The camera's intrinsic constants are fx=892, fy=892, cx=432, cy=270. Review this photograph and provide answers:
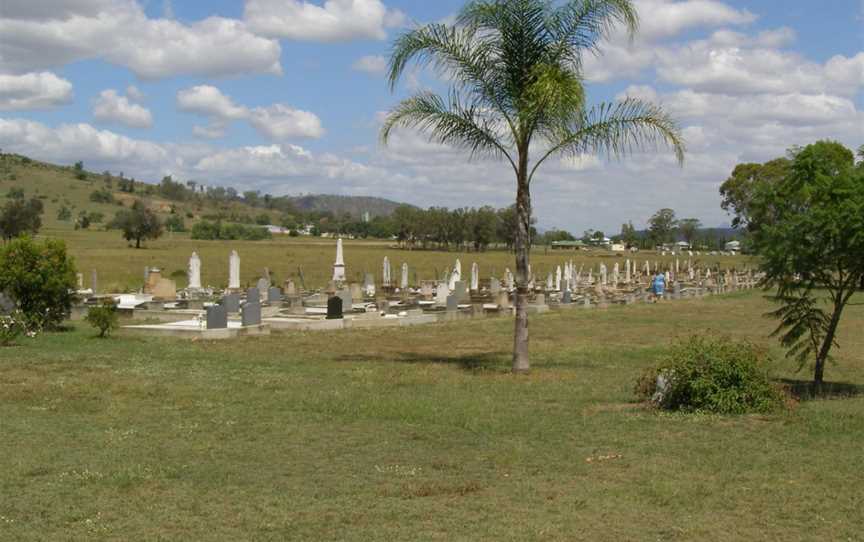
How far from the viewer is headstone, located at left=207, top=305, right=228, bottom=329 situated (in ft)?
63.7

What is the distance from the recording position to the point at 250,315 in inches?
807

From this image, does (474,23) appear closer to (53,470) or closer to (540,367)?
(540,367)

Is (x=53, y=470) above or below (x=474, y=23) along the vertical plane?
below

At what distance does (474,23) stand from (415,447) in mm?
7993

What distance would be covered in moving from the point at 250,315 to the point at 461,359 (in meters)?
6.18

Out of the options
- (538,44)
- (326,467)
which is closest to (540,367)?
(538,44)

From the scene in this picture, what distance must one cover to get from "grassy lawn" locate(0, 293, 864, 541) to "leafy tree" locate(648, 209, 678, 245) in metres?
107

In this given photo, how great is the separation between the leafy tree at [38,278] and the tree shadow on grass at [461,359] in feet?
23.5

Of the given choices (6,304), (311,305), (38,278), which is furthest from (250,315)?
(311,305)

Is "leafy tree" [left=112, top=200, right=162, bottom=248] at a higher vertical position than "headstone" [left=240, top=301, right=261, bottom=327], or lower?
higher

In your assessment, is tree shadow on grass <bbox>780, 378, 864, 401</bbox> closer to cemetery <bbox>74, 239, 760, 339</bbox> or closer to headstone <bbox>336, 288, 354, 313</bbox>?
cemetery <bbox>74, 239, 760, 339</bbox>

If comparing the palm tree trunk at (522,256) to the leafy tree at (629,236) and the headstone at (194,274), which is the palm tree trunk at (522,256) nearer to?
the headstone at (194,274)

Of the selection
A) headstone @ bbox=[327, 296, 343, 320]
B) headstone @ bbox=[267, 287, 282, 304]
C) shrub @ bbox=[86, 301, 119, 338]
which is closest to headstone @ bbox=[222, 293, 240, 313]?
headstone @ bbox=[267, 287, 282, 304]

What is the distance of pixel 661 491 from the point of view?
6.95 m
